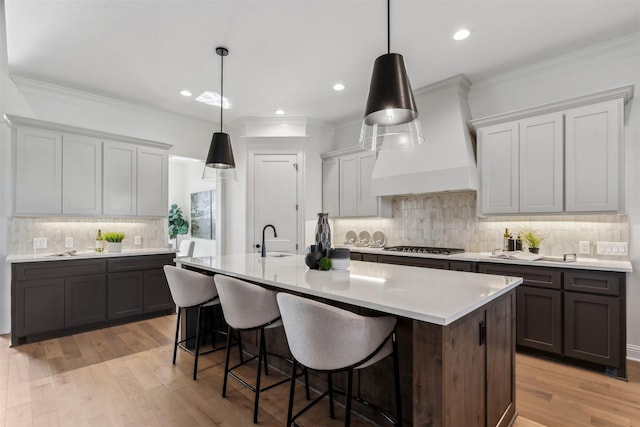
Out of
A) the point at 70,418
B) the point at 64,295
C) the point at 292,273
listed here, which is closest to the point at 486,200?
the point at 292,273

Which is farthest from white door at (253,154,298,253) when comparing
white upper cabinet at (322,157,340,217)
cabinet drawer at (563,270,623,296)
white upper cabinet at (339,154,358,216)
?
cabinet drawer at (563,270,623,296)

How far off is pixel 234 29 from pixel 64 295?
10.8ft

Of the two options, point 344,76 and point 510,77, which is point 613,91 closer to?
point 510,77

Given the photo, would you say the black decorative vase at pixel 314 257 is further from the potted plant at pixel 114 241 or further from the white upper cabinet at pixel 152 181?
the white upper cabinet at pixel 152 181

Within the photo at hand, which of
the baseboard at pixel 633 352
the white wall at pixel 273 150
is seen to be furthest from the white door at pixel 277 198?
the baseboard at pixel 633 352

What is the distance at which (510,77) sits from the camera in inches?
146

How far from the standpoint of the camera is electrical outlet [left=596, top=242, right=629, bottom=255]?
3.03 metres

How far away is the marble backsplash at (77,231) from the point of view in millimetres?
3811

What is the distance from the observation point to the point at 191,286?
2.68 meters

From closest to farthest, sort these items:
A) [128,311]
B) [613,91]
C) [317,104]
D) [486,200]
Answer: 1. [613,91]
2. [486,200]
3. [128,311]
4. [317,104]

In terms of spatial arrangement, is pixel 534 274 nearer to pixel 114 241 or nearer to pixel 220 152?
pixel 220 152

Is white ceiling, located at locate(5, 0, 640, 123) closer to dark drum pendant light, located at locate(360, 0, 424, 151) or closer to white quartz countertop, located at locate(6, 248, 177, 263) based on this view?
dark drum pendant light, located at locate(360, 0, 424, 151)

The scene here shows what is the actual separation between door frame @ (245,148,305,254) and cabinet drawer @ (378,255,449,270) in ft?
4.63

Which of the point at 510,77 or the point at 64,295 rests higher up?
the point at 510,77
